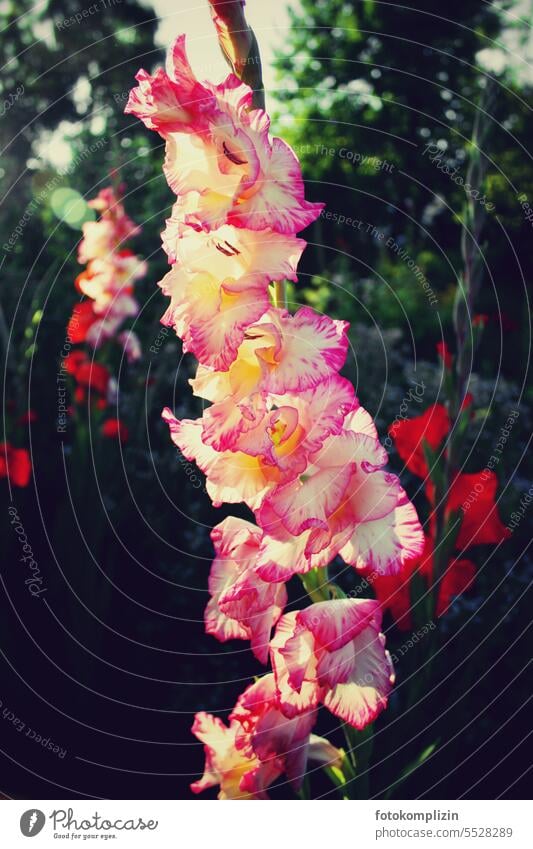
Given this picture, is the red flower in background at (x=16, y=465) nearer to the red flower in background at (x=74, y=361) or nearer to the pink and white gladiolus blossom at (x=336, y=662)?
the red flower in background at (x=74, y=361)

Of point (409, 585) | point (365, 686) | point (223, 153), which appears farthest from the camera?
point (409, 585)

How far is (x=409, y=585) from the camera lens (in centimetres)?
131

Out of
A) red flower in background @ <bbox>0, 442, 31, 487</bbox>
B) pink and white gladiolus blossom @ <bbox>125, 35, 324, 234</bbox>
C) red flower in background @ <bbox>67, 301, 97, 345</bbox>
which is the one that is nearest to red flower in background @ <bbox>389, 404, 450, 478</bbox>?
pink and white gladiolus blossom @ <bbox>125, 35, 324, 234</bbox>

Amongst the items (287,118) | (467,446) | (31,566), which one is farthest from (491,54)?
(31,566)

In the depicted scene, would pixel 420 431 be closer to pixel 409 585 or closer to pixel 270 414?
pixel 409 585

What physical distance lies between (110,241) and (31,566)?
140 centimetres

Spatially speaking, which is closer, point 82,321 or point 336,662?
point 336,662

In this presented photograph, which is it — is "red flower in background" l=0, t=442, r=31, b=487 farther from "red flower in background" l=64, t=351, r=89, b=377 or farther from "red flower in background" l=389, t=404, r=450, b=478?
"red flower in background" l=389, t=404, r=450, b=478

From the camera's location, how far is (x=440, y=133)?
4020mm
